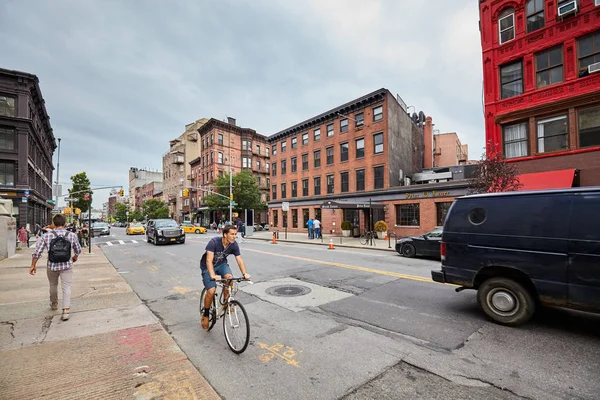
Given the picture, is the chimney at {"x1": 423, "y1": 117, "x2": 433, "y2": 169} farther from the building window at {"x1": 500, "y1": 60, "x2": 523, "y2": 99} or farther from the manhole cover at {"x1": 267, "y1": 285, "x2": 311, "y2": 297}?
the manhole cover at {"x1": 267, "y1": 285, "x2": 311, "y2": 297}

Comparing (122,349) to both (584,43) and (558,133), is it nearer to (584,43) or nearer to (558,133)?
(558,133)

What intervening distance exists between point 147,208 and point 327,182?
6344 centimetres

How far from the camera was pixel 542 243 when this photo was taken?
175 inches

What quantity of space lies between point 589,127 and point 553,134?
140 cm

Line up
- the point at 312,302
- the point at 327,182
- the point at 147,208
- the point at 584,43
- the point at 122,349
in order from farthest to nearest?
the point at 147,208 < the point at 327,182 < the point at 584,43 < the point at 312,302 < the point at 122,349

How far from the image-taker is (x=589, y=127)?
46.2 ft

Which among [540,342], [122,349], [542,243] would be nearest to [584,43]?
[542,243]

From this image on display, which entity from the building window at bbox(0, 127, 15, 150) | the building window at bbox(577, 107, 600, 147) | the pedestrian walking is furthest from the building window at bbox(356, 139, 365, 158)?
the building window at bbox(0, 127, 15, 150)

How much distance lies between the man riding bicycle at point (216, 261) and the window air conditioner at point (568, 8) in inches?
821

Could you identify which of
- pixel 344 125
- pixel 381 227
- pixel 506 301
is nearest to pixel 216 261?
pixel 506 301

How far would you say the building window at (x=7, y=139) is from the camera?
28188 mm

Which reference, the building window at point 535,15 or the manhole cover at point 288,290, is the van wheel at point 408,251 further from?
the building window at point 535,15

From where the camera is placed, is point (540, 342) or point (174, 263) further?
point (174, 263)

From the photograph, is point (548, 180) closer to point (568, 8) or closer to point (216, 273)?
point (568, 8)
